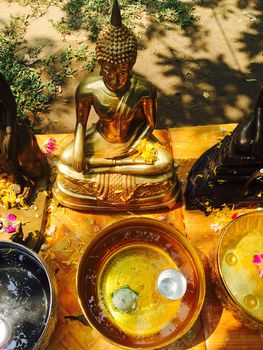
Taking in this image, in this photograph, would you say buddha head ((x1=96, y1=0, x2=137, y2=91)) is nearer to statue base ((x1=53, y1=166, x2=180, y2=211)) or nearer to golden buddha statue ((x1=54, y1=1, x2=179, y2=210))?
golden buddha statue ((x1=54, y1=1, x2=179, y2=210))

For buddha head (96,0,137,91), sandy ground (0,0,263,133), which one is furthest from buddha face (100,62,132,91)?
sandy ground (0,0,263,133)

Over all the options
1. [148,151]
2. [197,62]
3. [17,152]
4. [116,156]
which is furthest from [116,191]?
[197,62]

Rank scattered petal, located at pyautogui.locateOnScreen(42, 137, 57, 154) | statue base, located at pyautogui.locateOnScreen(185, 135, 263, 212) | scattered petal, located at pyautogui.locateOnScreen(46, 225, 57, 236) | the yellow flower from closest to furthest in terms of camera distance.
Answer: statue base, located at pyautogui.locateOnScreen(185, 135, 263, 212) → the yellow flower → scattered petal, located at pyautogui.locateOnScreen(46, 225, 57, 236) → scattered petal, located at pyautogui.locateOnScreen(42, 137, 57, 154)

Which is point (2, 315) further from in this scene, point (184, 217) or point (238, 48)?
point (238, 48)

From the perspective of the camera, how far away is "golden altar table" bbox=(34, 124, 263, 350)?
2.27 metres

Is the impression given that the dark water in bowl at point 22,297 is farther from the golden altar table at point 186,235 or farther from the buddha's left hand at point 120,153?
the buddha's left hand at point 120,153

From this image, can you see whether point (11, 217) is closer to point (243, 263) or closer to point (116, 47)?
point (116, 47)

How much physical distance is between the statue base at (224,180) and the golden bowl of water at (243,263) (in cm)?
26

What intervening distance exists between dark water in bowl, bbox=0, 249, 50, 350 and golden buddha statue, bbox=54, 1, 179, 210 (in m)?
0.60

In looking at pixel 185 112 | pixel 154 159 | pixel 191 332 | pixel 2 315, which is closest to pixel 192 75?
pixel 185 112

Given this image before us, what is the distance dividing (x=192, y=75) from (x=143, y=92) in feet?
7.76

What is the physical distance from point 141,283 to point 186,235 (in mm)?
515

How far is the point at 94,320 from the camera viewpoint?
212 cm

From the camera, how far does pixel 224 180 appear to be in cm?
246
